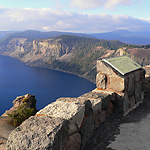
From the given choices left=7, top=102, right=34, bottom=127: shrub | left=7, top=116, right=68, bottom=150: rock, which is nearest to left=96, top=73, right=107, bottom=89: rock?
left=7, top=102, right=34, bottom=127: shrub

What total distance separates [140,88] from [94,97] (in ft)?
12.8

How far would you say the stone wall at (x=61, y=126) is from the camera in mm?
3643

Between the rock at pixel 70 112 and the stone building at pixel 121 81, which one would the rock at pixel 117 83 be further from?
the rock at pixel 70 112

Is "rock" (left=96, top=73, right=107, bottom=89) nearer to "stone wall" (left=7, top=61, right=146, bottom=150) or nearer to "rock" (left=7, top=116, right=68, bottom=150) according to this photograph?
"stone wall" (left=7, top=61, right=146, bottom=150)

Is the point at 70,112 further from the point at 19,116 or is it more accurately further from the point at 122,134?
the point at 19,116

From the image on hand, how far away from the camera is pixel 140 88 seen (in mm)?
9820

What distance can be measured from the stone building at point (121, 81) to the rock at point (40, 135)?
15.1 ft

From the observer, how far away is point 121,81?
8.20 metres

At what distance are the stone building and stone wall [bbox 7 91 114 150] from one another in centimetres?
140

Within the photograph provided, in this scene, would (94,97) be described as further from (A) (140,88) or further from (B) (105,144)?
(A) (140,88)

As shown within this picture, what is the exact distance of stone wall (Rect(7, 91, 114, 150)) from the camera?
3.64 m

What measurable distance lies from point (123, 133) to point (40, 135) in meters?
4.18

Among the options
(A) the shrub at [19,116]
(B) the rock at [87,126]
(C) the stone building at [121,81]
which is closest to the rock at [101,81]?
(C) the stone building at [121,81]

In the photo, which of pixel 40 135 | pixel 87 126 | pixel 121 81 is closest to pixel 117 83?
pixel 121 81
